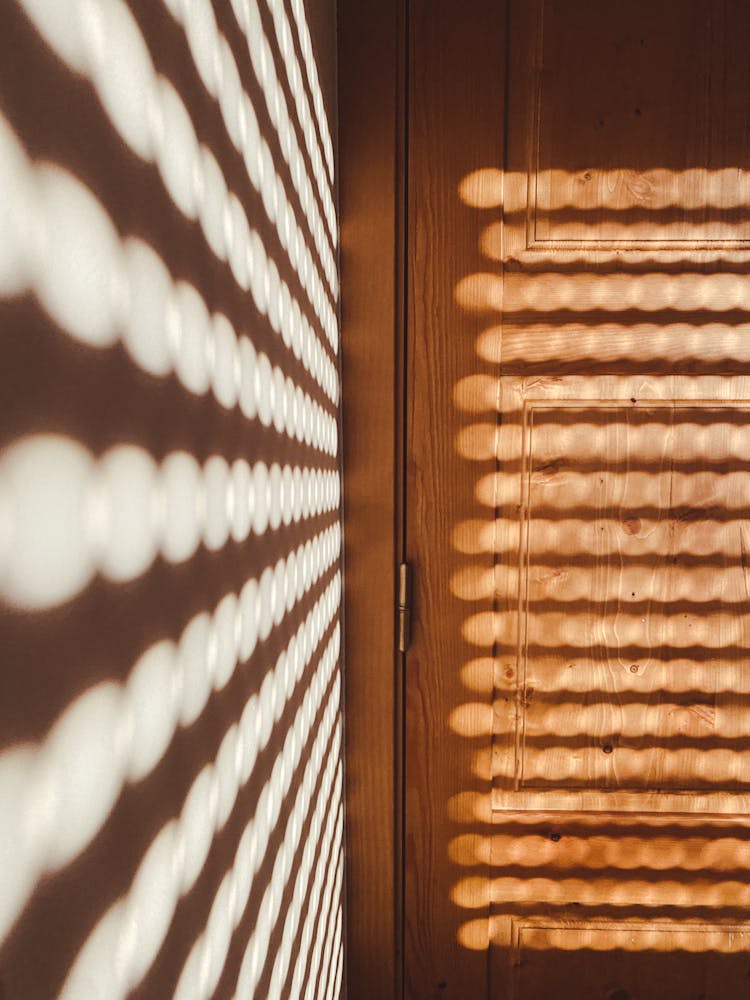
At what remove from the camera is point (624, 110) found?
926mm

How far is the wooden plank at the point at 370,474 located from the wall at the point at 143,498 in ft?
1.47

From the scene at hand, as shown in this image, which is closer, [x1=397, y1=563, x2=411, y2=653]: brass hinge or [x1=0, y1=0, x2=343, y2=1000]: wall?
[x1=0, y1=0, x2=343, y2=1000]: wall

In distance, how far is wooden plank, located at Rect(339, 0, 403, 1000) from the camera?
3.04ft

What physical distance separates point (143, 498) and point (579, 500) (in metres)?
0.84

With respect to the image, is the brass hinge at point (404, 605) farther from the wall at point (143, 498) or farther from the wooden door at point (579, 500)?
the wall at point (143, 498)

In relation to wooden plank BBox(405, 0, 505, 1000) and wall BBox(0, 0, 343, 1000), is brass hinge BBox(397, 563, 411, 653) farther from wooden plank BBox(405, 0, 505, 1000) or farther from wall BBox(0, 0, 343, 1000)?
wall BBox(0, 0, 343, 1000)

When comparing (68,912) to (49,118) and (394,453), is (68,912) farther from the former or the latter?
(394,453)

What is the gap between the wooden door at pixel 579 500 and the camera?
92cm

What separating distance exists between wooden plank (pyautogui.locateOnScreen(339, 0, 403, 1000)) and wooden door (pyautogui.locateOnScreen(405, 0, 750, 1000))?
0.04 m

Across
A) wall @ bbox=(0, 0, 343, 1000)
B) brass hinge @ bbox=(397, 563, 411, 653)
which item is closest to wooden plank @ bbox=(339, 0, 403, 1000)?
brass hinge @ bbox=(397, 563, 411, 653)

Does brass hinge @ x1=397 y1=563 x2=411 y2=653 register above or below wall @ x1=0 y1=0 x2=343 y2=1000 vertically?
below

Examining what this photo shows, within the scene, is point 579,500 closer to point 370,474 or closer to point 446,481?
point 446,481

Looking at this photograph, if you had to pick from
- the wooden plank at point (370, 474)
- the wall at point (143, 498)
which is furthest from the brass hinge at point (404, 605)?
the wall at point (143, 498)

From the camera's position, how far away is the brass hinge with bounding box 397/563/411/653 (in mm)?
992
